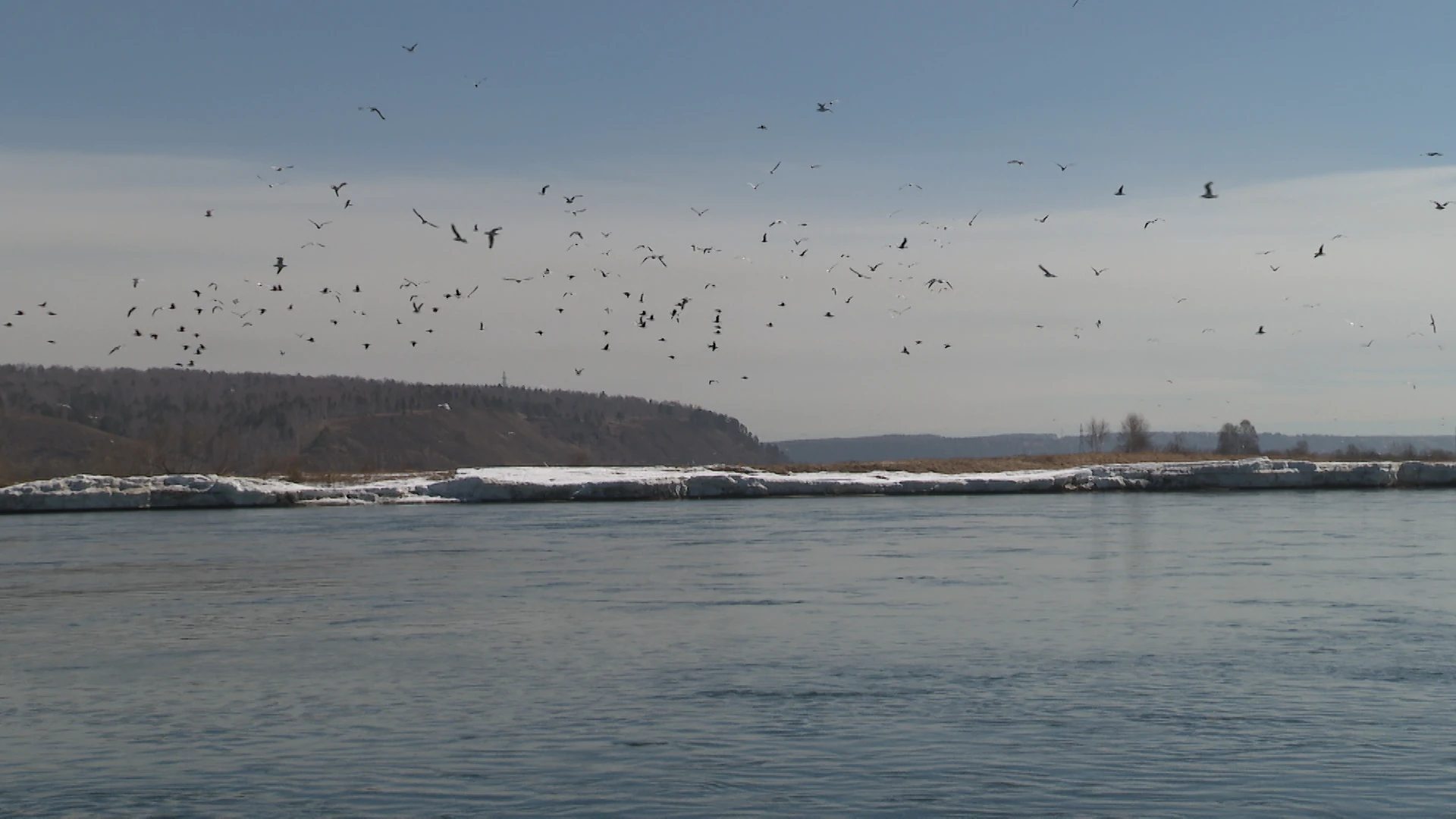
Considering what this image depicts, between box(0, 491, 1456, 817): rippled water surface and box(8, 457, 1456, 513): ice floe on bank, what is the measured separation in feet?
109

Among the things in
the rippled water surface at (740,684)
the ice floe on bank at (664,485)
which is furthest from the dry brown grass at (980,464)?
the rippled water surface at (740,684)

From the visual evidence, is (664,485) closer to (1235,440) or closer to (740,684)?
(740,684)

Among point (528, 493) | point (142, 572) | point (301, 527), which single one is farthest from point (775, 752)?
point (528, 493)

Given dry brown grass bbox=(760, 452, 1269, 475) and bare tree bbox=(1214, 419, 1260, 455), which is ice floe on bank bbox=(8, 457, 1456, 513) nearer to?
dry brown grass bbox=(760, 452, 1269, 475)

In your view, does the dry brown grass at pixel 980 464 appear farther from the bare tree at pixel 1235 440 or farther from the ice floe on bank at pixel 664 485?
the bare tree at pixel 1235 440

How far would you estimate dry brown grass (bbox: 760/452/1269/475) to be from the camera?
84312 millimetres

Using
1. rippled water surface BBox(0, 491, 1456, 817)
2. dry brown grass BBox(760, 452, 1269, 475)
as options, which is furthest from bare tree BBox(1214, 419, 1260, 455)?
rippled water surface BBox(0, 491, 1456, 817)

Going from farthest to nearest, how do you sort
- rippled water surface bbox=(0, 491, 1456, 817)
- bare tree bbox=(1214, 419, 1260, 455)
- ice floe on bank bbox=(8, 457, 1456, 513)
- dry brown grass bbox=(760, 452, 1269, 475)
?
bare tree bbox=(1214, 419, 1260, 455)
dry brown grass bbox=(760, 452, 1269, 475)
ice floe on bank bbox=(8, 457, 1456, 513)
rippled water surface bbox=(0, 491, 1456, 817)

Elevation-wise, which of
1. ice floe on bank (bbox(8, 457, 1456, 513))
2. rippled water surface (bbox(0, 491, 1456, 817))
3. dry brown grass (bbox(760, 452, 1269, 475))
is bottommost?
rippled water surface (bbox(0, 491, 1456, 817))

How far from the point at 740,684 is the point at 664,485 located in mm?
55882

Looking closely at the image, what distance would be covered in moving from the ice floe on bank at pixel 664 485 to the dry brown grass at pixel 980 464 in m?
4.06

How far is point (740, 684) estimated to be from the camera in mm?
15977

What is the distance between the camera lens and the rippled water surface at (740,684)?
11336 mm

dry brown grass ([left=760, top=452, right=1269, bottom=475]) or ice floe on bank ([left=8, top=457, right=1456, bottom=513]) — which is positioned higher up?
dry brown grass ([left=760, top=452, right=1269, bottom=475])
